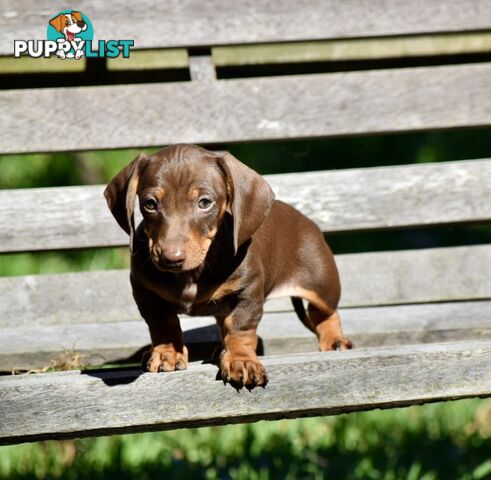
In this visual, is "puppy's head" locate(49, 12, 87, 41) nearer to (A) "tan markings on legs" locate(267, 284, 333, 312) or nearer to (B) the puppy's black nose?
(A) "tan markings on legs" locate(267, 284, 333, 312)

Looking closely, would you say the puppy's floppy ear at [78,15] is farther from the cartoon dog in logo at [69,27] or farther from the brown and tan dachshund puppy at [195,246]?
the brown and tan dachshund puppy at [195,246]

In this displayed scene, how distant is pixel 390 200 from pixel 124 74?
5.08 ft

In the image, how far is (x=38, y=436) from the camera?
274cm

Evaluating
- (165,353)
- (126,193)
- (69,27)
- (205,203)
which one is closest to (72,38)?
(69,27)

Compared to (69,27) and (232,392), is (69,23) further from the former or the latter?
(232,392)

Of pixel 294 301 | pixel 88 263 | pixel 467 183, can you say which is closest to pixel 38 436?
pixel 294 301

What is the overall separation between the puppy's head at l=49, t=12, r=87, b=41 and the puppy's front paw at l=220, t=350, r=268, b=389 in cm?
214

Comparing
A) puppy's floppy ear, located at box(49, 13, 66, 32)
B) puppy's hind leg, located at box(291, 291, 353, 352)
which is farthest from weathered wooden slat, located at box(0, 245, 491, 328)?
puppy's floppy ear, located at box(49, 13, 66, 32)

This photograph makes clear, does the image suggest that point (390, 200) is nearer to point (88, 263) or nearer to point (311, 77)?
point (311, 77)

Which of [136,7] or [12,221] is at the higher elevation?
[136,7]

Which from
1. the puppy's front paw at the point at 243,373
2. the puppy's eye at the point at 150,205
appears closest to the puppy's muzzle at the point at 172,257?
the puppy's eye at the point at 150,205

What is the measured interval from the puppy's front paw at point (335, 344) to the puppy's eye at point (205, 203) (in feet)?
2.96

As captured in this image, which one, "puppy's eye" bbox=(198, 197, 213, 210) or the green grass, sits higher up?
"puppy's eye" bbox=(198, 197, 213, 210)

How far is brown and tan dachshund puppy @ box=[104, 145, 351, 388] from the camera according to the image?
292cm
